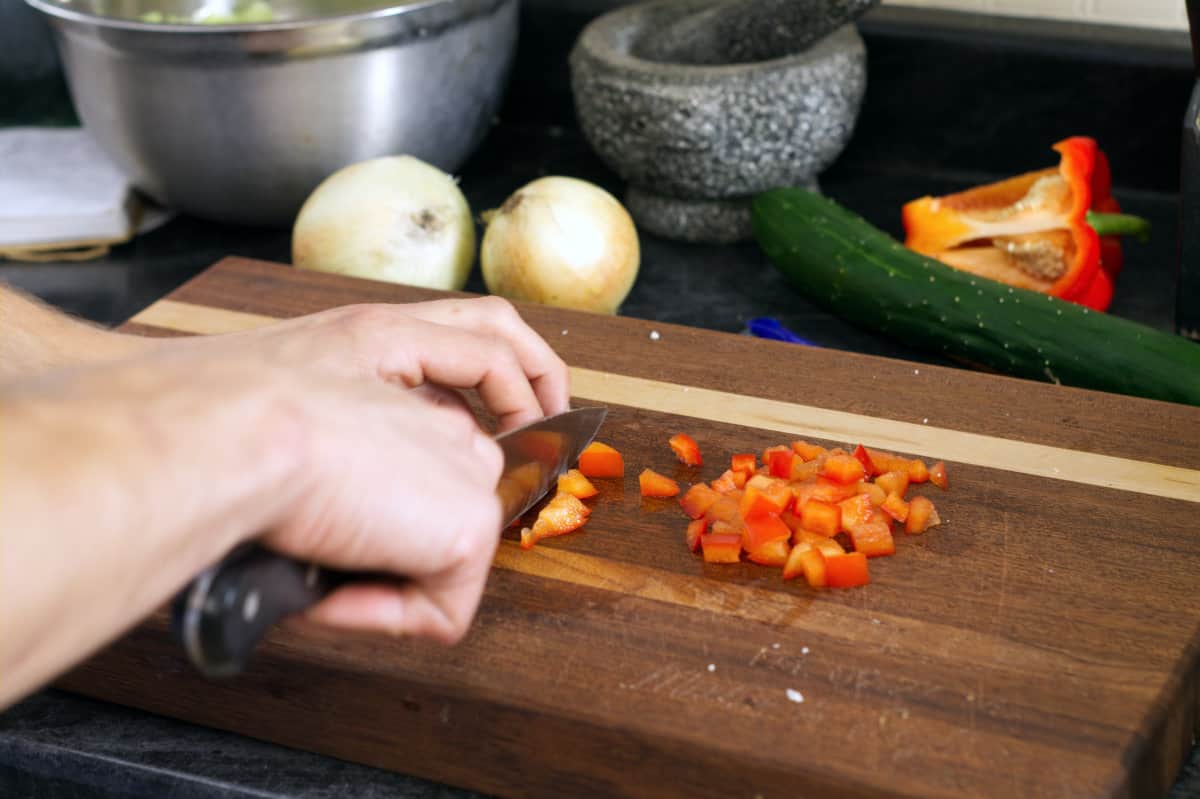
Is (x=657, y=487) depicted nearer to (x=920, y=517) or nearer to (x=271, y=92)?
(x=920, y=517)

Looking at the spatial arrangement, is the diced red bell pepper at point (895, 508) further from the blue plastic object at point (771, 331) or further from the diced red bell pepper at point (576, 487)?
the blue plastic object at point (771, 331)

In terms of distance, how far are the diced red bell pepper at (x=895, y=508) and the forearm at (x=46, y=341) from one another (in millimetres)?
705

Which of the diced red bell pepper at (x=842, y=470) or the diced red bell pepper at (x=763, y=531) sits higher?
the diced red bell pepper at (x=763, y=531)

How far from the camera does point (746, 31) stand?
1848 mm

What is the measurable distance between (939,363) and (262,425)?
1.16 meters

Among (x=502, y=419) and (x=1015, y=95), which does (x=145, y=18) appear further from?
(x=1015, y=95)

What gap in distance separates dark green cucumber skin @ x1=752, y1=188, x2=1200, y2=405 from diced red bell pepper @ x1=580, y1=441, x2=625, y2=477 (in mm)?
555

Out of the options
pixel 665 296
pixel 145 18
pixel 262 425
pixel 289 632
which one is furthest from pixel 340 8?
pixel 262 425

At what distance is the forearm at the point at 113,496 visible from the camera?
0.59 m

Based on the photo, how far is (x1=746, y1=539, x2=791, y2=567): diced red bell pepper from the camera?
108 cm

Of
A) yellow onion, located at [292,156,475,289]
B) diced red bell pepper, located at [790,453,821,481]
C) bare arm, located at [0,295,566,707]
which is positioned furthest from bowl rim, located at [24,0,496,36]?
bare arm, located at [0,295,566,707]

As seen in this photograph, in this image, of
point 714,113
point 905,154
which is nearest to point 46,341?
point 714,113

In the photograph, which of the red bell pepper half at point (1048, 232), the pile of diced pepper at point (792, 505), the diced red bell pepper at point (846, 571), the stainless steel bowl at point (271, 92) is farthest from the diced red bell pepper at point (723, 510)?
the stainless steel bowl at point (271, 92)

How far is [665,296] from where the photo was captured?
1840 mm
